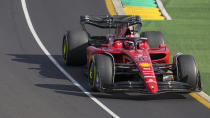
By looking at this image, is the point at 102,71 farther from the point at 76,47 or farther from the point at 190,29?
the point at 190,29

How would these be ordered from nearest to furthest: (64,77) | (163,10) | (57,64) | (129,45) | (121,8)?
1. (129,45)
2. (64,77)
3. (57,64)
4. (163,10)
5. (121,8)

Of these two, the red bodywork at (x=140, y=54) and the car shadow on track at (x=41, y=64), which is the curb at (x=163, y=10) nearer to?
the car shadow on track at (x=41, y=64)

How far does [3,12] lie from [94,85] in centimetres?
1189

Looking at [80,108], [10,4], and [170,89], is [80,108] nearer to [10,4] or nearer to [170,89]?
[170,89]

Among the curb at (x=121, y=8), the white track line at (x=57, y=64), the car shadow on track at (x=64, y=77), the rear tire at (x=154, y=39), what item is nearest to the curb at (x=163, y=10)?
the curb at (x=121, y=8)

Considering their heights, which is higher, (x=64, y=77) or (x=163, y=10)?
(x=163, y=10)

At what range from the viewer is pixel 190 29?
24.1m

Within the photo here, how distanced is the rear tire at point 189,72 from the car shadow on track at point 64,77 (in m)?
0.52

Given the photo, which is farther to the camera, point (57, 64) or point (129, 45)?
point (57, 64)

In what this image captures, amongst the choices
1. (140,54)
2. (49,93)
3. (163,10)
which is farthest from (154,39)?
(163,10)

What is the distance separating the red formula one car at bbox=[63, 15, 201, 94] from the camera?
1470 cm

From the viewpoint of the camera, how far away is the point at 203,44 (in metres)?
21.9

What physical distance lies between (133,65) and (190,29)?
933 cm

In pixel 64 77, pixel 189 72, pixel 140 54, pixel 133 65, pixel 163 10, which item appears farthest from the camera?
pixel 163 10
